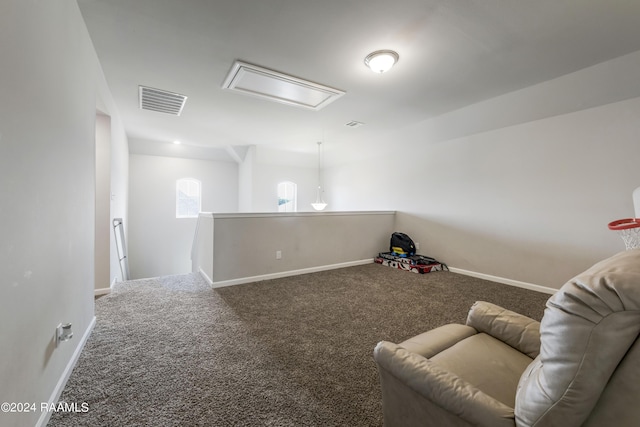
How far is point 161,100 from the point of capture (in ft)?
12.6

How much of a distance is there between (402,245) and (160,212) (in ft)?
20.7

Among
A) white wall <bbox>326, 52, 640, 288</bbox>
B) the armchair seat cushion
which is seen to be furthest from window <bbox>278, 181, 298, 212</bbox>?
the armchair seat cushion

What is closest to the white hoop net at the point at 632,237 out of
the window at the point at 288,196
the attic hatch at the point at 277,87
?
the attic hatch at the point at 277,87

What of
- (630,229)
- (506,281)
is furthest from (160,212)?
(630,229)

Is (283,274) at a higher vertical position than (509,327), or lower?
lower

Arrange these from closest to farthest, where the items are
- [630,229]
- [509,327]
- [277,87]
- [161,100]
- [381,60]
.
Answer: [509,327], [630,229], [381,60], [277,87], [161,100]

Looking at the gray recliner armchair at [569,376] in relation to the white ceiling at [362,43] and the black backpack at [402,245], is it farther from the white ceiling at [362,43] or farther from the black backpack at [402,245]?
the black backpack at [402,245]

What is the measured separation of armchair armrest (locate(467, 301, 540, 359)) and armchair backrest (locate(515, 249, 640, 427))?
696 mm

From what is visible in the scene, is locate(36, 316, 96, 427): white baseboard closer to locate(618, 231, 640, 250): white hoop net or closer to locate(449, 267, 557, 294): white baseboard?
locate(618, 231, 640, 250): white hoop net

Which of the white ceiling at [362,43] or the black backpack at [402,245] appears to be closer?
the white ceiling at [362,43]

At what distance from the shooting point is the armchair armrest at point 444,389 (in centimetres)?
79

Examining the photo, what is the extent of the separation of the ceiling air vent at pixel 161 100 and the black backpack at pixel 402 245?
173 inches

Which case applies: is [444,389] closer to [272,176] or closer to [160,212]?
[272,176]

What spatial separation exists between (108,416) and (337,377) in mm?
1337
